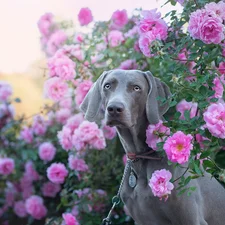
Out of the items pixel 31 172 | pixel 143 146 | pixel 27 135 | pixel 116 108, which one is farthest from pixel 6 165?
pixel 116 108

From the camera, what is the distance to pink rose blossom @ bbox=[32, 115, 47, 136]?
5266 mm

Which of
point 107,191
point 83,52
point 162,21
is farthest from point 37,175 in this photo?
point 162,21

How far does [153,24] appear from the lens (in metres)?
3.33

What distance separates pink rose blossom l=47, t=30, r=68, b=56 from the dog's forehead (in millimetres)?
1779

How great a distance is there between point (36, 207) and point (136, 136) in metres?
1.97

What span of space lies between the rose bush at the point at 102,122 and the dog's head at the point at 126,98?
0.08m

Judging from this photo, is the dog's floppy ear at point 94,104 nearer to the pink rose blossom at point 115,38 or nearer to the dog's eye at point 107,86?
the dog's eye at point 107,86

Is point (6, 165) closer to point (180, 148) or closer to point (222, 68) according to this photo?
point (222, 68)

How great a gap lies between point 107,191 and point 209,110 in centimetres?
200

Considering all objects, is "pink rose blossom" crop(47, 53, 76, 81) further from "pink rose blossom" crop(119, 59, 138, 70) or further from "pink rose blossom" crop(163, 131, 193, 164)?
"pink rose blossom" crop(163, 131, 193, 164)

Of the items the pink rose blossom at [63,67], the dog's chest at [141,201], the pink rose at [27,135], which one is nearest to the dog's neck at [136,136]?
the dog's chest at [141,201]

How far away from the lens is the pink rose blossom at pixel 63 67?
4406 mm

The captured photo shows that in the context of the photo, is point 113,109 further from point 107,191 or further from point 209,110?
point 107,191

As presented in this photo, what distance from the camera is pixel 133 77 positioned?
3361 millimetres
